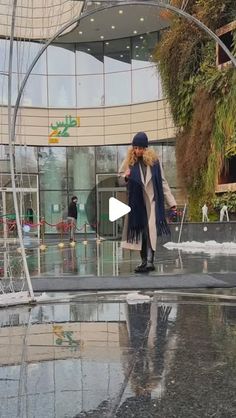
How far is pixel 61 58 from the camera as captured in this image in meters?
34.2

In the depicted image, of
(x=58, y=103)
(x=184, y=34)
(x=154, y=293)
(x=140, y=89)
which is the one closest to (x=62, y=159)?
(x=58, y=103)

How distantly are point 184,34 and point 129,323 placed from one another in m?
15.3

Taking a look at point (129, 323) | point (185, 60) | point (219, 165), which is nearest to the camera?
point (129, 323)

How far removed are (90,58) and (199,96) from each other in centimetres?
1883

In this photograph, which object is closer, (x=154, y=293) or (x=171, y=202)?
(x=154, y=293)

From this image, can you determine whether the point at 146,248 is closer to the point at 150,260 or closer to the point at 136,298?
the point at 150,260

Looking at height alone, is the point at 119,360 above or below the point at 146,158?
below

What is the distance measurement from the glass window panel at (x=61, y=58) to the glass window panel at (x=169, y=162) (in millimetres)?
7925

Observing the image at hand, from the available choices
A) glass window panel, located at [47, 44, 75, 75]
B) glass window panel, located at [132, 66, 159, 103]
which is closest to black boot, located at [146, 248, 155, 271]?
glass window panel, located at [132, 66, 159, 103]

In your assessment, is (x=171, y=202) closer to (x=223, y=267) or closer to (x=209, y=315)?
(x=223, y=267)

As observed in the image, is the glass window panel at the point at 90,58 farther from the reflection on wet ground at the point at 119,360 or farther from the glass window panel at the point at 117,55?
the reflection on wet ground at the point at 119,360

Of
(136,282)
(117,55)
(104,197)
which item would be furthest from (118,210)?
(117,55)

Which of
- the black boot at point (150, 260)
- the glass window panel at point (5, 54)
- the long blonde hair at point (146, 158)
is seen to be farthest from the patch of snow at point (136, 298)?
the glass window panel at point (5, 54)

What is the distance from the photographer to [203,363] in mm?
3215
